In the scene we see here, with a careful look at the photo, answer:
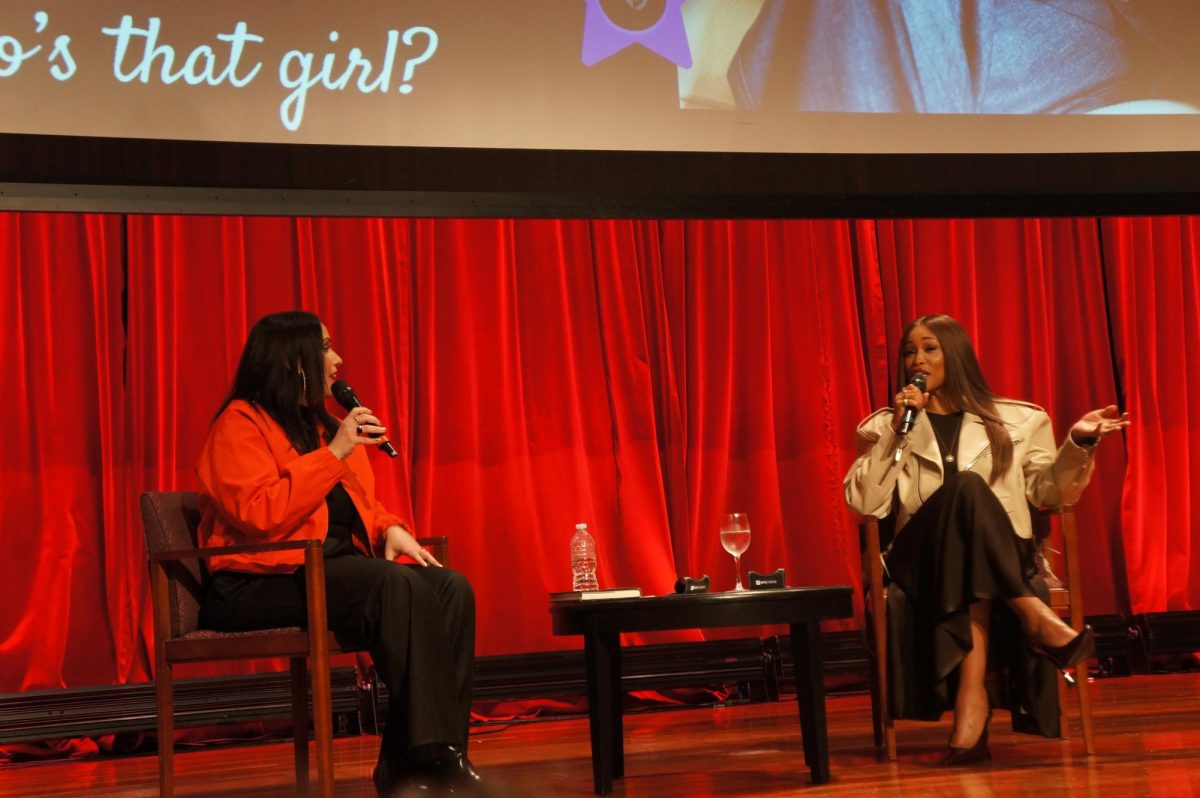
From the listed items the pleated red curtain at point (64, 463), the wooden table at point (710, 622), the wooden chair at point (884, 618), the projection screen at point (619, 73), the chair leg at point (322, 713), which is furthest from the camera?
the pleated red curtain at point (64, 463)

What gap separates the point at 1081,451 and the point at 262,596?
178 cm

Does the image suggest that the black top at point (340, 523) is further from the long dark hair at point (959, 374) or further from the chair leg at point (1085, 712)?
the chair leg at point (1085, 712)

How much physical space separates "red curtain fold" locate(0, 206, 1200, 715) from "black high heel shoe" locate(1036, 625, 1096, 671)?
1.92 m

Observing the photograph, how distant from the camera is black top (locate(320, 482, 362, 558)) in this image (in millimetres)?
2605

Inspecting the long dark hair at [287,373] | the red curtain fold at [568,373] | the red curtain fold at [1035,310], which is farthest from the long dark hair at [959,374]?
the red curtain fold at [1035,310]

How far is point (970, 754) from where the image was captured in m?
2.59

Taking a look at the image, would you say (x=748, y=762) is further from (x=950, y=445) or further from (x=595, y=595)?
(x=950, y=445)

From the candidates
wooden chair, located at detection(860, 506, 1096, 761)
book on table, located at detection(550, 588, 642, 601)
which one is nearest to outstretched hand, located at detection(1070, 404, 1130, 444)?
wooden chair, located at detection(860, 506, 1096, 761)

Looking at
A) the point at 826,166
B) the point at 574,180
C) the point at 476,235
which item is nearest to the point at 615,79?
the point at 574,180

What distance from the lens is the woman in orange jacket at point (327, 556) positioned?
2328mm

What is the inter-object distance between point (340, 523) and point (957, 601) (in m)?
1.29

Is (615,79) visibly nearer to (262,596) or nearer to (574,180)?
(574,180)

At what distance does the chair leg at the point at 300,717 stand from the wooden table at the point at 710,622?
0.67 metres

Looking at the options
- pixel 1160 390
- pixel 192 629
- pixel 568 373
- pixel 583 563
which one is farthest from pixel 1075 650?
pixel 1160 390
